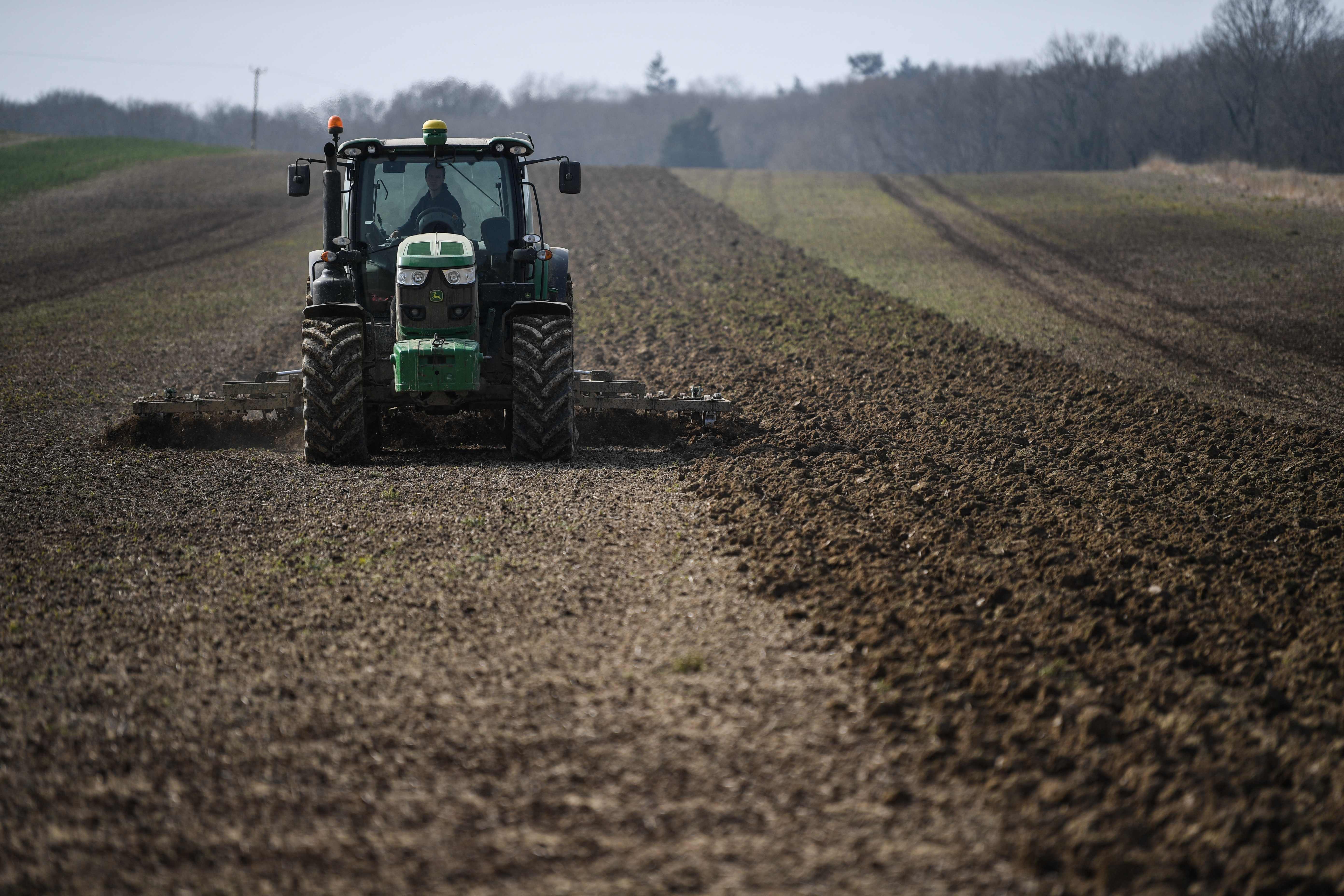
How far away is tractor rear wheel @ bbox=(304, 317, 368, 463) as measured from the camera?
8648 millimetres

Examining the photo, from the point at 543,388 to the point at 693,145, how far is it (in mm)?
86486

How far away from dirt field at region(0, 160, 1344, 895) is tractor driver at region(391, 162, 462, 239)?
189 centimetres

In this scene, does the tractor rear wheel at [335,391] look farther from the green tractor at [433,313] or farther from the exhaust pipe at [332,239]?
the exhaust pipe at [332,239]

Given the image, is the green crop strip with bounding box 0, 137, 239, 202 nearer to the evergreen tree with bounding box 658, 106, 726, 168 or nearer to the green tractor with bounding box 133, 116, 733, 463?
the green tractor with bounding box 133, 116, 733, 463

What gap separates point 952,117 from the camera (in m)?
91.6

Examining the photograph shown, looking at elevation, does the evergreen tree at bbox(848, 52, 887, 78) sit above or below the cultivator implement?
above

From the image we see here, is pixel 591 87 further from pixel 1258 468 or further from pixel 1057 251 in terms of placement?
pixel 1258 468

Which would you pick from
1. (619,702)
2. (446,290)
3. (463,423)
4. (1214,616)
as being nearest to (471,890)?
(619,702)

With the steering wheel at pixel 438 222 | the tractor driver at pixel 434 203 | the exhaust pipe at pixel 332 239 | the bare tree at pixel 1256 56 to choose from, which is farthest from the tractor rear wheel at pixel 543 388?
the bare tree at pixel 1256 56

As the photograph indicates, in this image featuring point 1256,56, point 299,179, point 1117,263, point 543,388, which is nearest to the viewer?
point 543,388

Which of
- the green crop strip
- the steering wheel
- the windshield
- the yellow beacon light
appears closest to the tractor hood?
the steering wheel

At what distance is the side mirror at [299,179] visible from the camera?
364 inches

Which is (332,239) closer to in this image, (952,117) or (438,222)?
(438,222)

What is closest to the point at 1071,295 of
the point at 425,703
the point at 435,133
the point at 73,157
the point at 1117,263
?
the point at 1117,263
